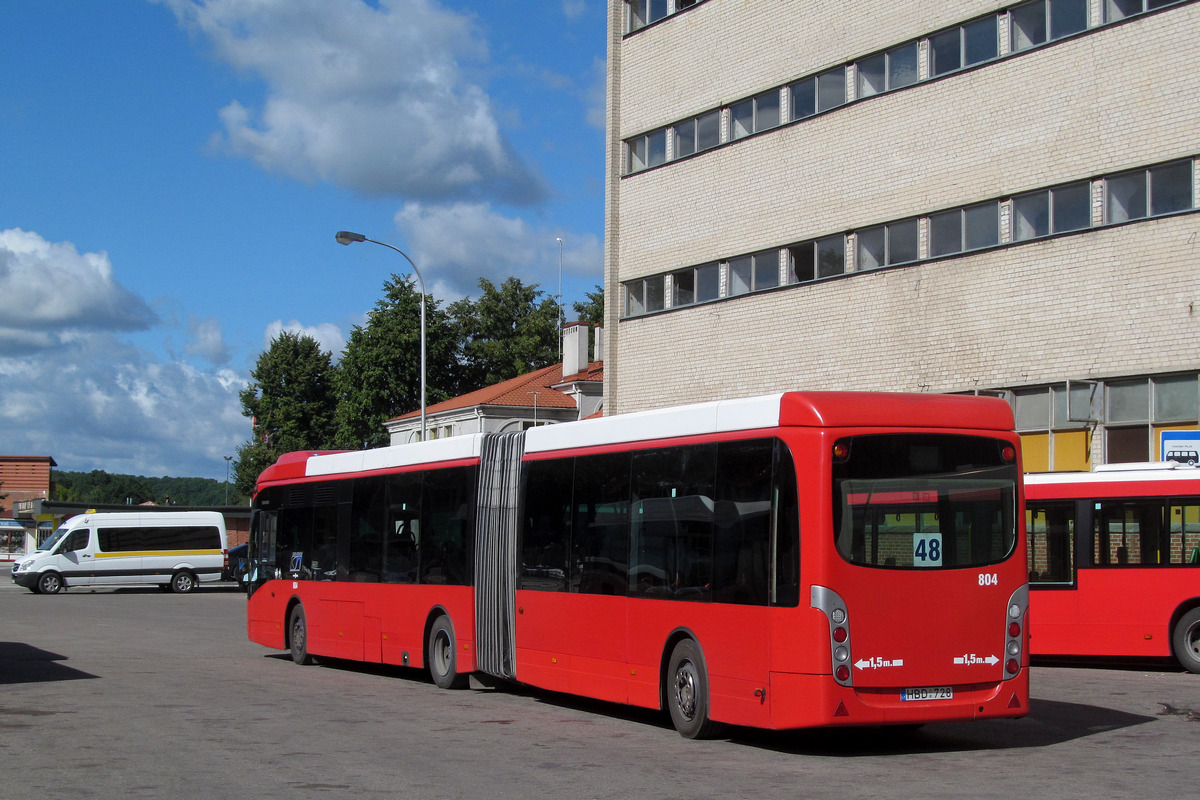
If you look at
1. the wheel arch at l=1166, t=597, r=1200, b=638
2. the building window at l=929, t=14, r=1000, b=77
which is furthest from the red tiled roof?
the wheel arch at l=1166, t=597, r=1200, b=638

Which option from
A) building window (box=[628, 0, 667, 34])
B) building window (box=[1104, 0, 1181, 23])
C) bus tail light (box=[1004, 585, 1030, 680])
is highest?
building window (box=[628, 0, 667, 34])

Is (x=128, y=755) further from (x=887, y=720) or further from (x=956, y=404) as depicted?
(x=956, y=404)

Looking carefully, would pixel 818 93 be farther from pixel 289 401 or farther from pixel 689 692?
pixel 289 401

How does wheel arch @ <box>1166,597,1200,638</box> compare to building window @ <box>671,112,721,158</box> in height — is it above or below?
below

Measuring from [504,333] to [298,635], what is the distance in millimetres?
69137

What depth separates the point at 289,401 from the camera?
86000 mm

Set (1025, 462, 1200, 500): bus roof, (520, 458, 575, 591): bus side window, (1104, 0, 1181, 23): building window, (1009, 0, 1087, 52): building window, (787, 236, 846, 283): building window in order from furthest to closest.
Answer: (787, 236, 846, 283): building window, (1009, 0, 1087, 52): building window, (1104, 0, 1181, 23): building window, (1025, 462, 1200, 500): bus roof, (520, 458, 575, 591): bus side window

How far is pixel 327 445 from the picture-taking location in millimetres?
85938

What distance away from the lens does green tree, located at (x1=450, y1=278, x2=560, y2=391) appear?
84812 mm

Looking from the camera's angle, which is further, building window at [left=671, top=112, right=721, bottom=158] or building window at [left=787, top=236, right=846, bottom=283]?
building window at [left=671, top=112, right=721, bottom=158]

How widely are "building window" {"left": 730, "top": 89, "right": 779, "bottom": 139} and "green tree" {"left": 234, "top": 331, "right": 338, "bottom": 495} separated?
56.4 m

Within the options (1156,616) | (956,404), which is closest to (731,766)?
(956,404)

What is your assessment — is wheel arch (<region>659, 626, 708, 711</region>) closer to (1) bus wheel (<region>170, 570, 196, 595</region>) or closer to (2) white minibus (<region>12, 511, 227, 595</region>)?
(2) white minibus (<region>12, 511, 227, 595</region>)

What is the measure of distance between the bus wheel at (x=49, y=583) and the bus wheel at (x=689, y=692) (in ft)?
127
